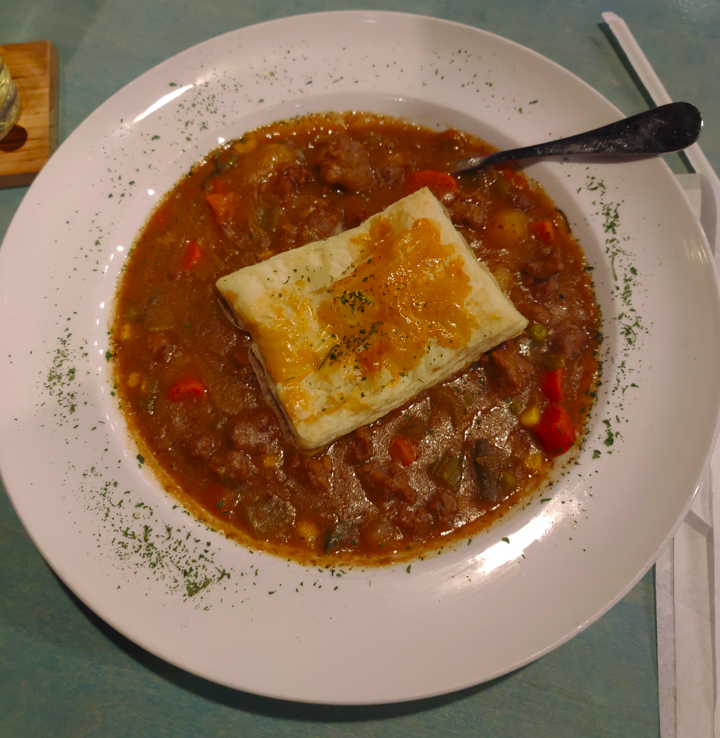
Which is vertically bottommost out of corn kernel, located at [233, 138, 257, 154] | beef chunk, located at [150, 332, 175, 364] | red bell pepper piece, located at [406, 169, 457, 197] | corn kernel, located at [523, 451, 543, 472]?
corn kernel, located at [523, 451, 543, 472]

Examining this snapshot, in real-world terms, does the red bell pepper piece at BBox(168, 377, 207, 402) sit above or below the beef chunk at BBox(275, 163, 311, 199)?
below

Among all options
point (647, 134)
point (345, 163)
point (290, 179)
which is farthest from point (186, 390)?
point (647, 134)

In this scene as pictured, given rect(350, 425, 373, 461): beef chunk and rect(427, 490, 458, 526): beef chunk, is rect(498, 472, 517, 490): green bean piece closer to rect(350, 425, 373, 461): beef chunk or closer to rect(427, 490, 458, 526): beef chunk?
rect(427, 490, 458, 526): beef chunk

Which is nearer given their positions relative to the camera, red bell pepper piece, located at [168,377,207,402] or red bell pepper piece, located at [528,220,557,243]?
red bell pepper piece, located at [168,377,207,402]

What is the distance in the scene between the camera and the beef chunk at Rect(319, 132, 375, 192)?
14.4ft

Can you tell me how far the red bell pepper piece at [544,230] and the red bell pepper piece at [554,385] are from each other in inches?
49.3

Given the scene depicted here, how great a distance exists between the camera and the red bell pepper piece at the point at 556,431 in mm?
3969

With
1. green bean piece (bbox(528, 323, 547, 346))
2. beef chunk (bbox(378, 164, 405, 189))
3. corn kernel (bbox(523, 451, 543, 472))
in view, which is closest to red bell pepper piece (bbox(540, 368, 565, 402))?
green bean piece (bbox(528, 323, 547, 346))

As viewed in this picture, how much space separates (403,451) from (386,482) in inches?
12.5

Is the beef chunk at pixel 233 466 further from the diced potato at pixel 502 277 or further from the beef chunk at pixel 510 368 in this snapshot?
the diced potato at pixel 502 277

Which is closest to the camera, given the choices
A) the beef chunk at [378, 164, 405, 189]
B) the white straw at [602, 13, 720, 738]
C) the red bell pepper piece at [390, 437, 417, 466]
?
the white straw at [602, 13, 720, 738]

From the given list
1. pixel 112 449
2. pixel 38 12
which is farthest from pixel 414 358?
pixel 38 12

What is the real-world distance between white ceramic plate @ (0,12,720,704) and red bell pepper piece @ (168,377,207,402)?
0.55 metres

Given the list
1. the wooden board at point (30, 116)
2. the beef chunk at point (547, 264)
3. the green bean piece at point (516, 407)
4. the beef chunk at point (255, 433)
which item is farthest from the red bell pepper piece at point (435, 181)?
the wooden board at point (30, 116)
